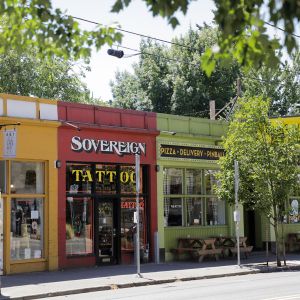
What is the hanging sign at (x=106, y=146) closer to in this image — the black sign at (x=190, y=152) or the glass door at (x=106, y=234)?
the black sign at (x=190, y=152)

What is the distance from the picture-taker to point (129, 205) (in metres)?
20.8

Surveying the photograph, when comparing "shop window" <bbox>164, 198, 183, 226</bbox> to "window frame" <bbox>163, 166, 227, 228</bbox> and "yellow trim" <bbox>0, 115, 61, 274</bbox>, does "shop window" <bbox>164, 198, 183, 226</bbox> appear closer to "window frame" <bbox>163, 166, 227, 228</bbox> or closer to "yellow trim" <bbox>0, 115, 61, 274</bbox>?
"window frame" <bbox>163, 166, 227, 228</bbox>

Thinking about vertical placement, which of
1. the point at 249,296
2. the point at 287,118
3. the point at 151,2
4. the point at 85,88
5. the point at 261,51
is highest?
the point at 85,88

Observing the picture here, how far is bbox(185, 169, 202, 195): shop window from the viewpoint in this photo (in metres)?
22.7

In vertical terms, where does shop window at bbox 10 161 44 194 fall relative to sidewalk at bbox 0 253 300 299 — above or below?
above

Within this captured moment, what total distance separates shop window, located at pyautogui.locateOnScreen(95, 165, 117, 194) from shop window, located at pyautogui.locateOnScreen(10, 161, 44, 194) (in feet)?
6.88

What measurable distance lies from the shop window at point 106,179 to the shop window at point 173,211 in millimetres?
2503

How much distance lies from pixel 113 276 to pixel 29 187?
12.8 feet

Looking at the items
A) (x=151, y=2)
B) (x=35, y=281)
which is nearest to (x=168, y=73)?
(x=35, y=281)

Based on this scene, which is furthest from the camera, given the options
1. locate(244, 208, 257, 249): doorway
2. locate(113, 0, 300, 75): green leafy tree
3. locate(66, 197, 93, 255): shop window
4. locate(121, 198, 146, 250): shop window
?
locate(244, 208, 257, 249): doorway

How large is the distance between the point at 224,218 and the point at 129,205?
496 cm

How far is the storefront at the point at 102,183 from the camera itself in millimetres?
19000

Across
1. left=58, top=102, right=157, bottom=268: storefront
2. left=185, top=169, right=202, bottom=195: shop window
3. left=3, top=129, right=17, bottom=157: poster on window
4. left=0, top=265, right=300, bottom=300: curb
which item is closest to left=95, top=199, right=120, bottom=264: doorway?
left=58, top=102, right=157, bottom=268: storefront

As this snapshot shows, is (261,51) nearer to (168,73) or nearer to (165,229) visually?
(165,229)
